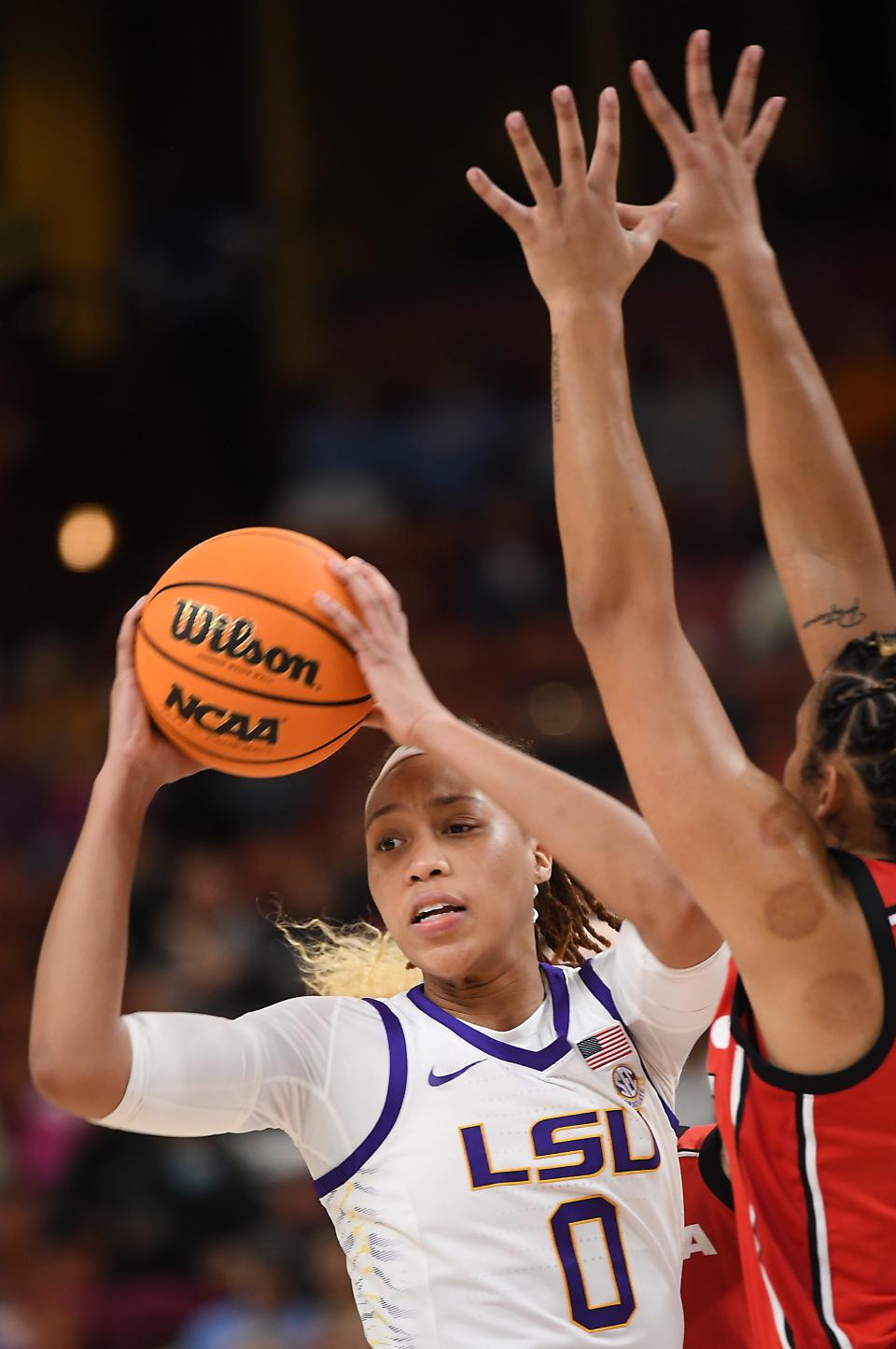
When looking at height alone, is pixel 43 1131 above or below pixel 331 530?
below

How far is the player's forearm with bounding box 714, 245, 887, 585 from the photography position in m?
2.88

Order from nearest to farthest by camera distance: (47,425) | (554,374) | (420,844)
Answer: (554,374) < (420,844) < (47,425)

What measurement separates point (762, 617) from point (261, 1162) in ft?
11.1

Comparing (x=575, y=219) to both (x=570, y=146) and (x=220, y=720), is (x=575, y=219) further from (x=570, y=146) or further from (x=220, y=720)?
(x=220, y=720)

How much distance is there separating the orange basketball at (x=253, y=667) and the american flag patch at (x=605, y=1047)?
594 millimetres

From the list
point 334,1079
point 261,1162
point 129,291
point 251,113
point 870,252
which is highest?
point 251,113

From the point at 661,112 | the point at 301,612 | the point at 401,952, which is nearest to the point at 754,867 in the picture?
the point at 301,612

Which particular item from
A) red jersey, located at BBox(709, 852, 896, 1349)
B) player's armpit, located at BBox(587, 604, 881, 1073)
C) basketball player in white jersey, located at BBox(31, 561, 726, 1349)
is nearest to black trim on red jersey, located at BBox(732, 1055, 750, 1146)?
red jersey, located at BBox(709, 852, 896, 1349)

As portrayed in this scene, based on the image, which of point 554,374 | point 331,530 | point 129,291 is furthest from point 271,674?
point 129,291

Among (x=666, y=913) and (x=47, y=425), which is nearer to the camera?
(x=666, y=913)

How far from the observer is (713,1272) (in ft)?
9.06

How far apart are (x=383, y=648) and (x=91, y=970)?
0.60 meters

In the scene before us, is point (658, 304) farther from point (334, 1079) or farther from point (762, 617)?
point (334, 1079)

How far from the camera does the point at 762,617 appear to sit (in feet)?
26.3
